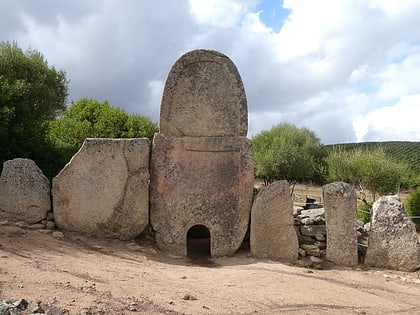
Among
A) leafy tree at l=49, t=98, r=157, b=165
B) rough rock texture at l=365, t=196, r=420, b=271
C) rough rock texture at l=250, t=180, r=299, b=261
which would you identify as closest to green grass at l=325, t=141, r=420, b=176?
leafy tree at l=49, t=98, r=157, b=165

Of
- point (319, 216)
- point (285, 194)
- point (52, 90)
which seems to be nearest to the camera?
point (285, 194)

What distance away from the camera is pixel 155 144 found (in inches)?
362

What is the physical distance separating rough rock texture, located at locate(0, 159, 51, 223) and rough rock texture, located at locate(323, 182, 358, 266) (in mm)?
5285

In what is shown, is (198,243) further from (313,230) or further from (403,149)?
(403,149)

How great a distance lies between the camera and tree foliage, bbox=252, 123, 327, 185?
28.4 meters

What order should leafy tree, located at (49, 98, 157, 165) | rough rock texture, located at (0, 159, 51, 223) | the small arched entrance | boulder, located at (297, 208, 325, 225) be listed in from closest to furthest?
rough rock texture, located at (0, 159, 51, 223) → the small arched entrance → boulder, located at (297, 208, 325, 225) → leafy tree, located at (49, 98, 157, 165)

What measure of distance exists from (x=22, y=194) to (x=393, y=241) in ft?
22.3

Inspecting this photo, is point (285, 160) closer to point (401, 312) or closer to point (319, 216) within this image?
point (319, 216)

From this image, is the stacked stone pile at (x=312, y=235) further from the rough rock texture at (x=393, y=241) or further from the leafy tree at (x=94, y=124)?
the leafy tree at (x=94, y=124)

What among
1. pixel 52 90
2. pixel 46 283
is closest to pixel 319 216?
pixel 46 283

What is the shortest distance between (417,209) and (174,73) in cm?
1144

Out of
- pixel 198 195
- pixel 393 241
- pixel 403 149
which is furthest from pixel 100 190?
pixel 403 149

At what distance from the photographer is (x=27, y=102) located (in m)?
13.4

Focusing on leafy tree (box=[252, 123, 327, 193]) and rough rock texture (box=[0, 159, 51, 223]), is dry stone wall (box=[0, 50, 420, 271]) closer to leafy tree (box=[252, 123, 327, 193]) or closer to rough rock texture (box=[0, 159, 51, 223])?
rough rock texture (box=[0, 159, 51, 223])
